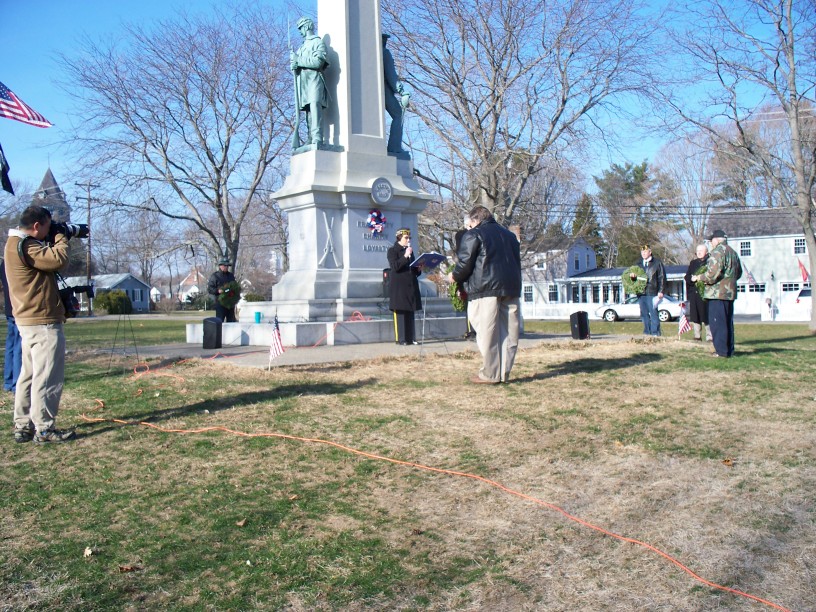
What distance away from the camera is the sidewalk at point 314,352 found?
437 inches

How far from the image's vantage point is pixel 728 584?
3777 millimetres

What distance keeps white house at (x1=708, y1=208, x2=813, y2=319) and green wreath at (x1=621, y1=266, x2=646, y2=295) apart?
40.7 meters

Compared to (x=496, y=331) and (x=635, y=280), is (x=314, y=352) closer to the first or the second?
(x=496, y=331)

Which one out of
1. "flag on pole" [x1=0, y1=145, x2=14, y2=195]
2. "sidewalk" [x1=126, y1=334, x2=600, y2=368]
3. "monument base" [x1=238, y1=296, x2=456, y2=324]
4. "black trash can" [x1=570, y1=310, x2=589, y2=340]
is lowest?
"sidewalk" [x1=126, y1=334, x2=600, y2=368]

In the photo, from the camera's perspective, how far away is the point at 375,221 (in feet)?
51.4

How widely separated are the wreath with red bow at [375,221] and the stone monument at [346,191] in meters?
0.05

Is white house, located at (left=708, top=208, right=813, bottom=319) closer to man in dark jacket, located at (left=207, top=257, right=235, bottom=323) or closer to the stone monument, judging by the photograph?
the stone monument

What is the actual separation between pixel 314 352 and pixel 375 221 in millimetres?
4339

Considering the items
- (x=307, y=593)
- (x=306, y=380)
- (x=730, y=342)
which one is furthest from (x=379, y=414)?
(x=730, y=342)

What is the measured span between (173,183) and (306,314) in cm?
2281

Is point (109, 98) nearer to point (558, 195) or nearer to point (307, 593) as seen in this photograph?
point (558, 195)

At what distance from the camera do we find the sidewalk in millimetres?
11094

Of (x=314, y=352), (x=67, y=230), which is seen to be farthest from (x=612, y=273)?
(x=67, y=230)

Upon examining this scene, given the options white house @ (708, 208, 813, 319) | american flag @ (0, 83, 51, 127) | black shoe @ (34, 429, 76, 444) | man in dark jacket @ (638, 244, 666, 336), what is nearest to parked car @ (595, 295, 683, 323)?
white house @ (708, 208, 813, 319)
